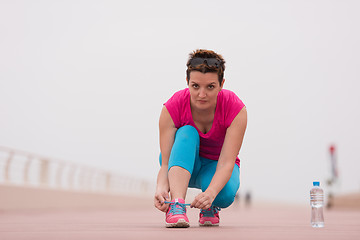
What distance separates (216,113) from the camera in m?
4.70

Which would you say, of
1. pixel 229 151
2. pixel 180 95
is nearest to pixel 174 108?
pixel 180 95

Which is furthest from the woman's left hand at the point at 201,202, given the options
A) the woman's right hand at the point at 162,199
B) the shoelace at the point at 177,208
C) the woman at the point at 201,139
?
the woman's right hand at the point at 162,199

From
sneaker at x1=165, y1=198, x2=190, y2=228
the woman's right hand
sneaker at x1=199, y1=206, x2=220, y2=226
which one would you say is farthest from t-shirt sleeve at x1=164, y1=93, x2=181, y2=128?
sneaker at x1=199, y1=206, x2=220, y2=226

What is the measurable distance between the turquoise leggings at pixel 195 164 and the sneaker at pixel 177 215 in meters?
0.31

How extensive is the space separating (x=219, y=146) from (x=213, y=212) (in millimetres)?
618

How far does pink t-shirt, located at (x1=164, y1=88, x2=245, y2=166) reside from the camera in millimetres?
4680

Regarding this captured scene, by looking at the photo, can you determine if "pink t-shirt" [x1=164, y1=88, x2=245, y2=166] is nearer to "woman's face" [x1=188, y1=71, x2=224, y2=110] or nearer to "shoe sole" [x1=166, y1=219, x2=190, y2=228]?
"woman's face" [x1=188, y1=71, x2=224, y2=110]

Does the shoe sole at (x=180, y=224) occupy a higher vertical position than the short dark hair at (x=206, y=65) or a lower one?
lower

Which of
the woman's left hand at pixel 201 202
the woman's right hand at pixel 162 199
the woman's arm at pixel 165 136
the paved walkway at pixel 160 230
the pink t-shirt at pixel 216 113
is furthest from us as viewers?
the woman's arm at pixel 165 136

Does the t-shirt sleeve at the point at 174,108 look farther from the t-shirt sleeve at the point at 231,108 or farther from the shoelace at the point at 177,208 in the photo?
the shoelace at the point at 177,208

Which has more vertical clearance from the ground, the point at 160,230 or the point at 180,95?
the point at 180,95

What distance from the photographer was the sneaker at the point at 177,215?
14.2ft

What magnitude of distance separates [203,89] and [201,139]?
1.66 feet

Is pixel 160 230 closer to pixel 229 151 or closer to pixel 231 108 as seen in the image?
pixel 229 151
